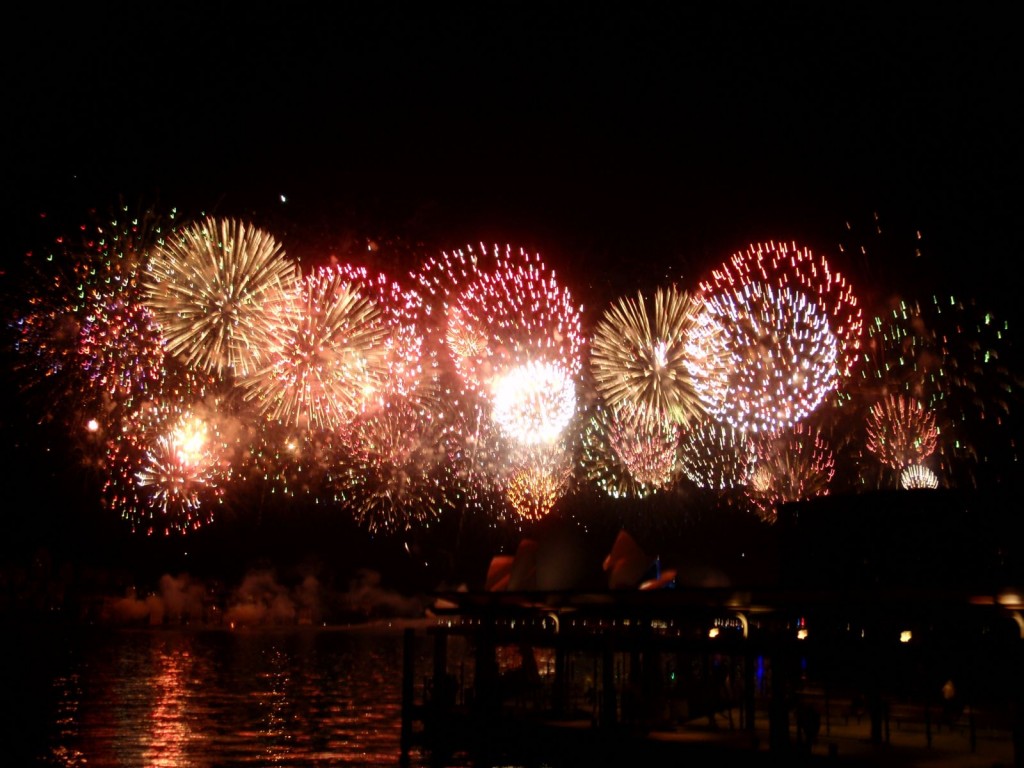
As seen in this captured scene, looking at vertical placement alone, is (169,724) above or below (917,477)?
below

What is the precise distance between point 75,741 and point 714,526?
137ft

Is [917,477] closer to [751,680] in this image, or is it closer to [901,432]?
[901,432]

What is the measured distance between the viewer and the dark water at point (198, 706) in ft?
88.9

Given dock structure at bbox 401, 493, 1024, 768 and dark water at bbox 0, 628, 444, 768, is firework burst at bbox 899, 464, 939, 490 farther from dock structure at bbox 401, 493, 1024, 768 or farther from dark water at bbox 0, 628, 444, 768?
dark water at bbox 0, 628, 444, 768

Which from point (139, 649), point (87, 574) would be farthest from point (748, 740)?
point (87, 574)

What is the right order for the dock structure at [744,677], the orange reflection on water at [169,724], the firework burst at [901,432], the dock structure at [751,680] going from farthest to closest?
1. the firework burst at [901,432]
2. the orange reflection on water at [169,724]
3. the dock structure at [744,677]
4. the dock structure at [751,680]

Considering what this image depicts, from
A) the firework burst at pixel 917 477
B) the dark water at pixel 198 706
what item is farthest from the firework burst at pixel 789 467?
the dark water at pixel 198 706

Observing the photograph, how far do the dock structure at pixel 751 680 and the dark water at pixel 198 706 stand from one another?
4.19 meters

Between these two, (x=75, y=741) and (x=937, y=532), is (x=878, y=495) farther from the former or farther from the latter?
→ (x=75, y=741)

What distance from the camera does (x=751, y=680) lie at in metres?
21.2

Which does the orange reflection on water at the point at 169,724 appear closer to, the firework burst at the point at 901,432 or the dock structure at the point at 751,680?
the dock structure at the point at 751,680

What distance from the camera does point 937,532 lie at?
1043 inches

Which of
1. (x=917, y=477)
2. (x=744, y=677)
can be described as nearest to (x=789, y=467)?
(x=917, y=477)

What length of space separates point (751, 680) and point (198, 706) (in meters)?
24.2
